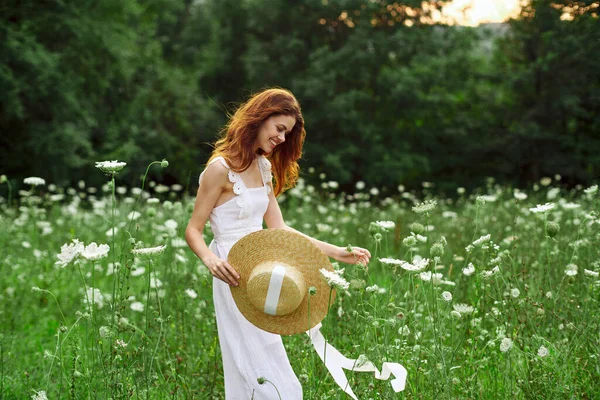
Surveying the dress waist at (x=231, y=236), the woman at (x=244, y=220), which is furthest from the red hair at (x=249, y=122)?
the dress waist at (x=231, y=236)

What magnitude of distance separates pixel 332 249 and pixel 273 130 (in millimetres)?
644

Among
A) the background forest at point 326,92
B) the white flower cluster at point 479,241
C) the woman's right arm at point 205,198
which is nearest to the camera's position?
the white flower cluster at point 479,241

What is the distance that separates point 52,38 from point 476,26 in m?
14.1

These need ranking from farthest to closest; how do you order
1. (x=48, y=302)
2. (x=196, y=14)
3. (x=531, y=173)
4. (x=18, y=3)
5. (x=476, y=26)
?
(x=196, y=14), (x=476, y=26), (x=531, y=173), (x=18, y=3), (x=48, y=302)

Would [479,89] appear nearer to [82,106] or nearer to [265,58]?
[265,58]

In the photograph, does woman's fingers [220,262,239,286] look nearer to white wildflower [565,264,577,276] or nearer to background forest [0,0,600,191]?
white wildflower [565,264,577,276]

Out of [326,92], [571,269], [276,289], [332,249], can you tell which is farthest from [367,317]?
[326,92]

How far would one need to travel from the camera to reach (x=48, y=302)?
5.43m

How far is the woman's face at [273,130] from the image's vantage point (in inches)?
117

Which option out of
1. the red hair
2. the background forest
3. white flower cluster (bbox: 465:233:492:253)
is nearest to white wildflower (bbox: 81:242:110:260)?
the red hair

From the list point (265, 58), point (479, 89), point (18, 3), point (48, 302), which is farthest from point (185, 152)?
point (48, 302)

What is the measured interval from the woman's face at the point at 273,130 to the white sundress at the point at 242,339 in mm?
220

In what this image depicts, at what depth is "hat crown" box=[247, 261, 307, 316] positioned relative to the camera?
2516mm

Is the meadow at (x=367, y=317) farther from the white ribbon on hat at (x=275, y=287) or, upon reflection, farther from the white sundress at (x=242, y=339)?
the white ribbon on hat at (x=275, y=287)
